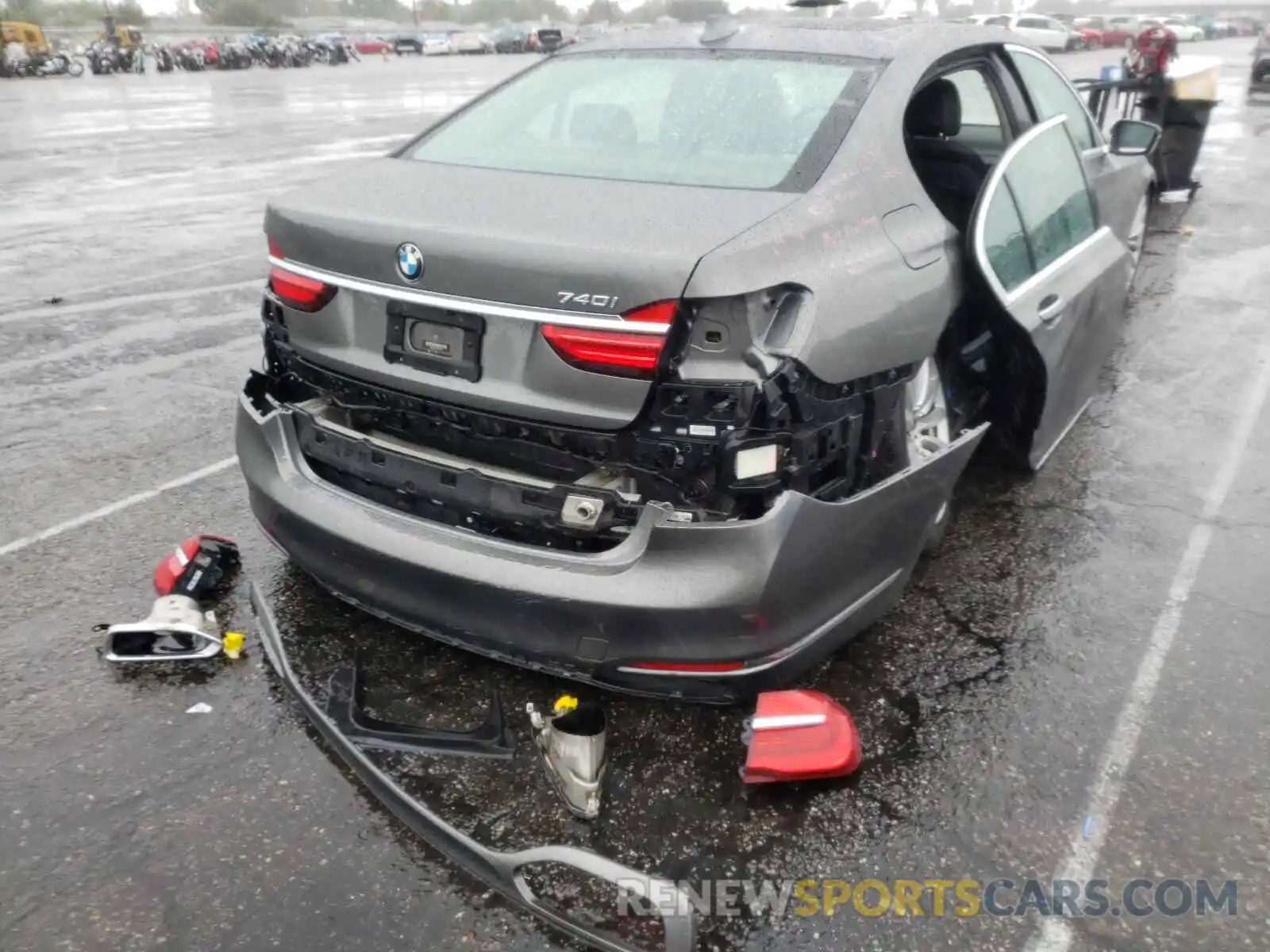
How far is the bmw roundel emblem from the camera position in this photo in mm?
2535

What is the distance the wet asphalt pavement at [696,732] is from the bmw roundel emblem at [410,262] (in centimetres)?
121

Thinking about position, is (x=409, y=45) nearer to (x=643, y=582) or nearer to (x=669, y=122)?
(x=669, y=122)

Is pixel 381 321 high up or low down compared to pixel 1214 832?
up

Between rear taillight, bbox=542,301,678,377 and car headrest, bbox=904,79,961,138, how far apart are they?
1705 millimetres

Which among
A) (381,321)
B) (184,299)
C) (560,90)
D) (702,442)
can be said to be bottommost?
(184,299)

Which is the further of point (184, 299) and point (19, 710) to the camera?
point (184, 299)

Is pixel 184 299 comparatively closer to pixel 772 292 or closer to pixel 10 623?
pixel 10 623

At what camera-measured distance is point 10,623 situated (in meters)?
3.35

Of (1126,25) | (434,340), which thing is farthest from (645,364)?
(1126,25)

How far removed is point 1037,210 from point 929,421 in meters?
0.89

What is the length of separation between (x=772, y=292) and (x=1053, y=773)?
1464 millimetres

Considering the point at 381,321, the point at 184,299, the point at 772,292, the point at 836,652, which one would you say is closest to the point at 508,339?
the point at 381,321

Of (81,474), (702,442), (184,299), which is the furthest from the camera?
(184,299)

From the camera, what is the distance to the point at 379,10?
112 metres
